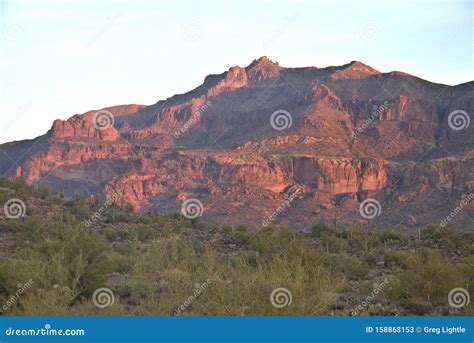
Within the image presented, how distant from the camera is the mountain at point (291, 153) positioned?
102 metres

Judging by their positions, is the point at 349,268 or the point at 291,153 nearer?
the point at 349,268

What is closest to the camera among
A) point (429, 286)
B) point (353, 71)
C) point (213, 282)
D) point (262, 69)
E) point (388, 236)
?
point (213, 282)

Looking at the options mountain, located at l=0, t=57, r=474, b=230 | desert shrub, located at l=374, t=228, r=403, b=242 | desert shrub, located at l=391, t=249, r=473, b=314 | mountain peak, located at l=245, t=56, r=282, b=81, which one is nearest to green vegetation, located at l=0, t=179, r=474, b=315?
desert shrub, located at l=391, t=249, r=473, b=314

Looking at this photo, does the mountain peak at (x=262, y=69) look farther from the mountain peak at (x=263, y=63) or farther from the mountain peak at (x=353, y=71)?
the mountain peak at (x=353, y=71)

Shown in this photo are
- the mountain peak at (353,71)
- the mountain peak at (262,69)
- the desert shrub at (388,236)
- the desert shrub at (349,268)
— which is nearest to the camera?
the desert shrub at (349,268)

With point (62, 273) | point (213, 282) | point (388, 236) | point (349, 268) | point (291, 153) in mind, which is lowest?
point (388, 236)

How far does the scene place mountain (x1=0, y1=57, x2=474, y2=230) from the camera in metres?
102

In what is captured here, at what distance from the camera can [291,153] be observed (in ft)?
404

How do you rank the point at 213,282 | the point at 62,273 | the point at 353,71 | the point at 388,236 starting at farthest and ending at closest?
the point at 353,71, the point at 388,236, the point at 62,273, the point at 213,282

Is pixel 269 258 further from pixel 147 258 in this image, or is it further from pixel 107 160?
pixel 107 160

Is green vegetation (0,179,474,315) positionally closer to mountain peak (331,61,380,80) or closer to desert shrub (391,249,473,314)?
desert shrub (391,249,473,314)

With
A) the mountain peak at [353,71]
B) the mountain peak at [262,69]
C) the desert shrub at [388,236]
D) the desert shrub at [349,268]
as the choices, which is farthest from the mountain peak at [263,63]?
the desert shrub at [349,268]

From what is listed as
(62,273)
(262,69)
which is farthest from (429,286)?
(262,69)

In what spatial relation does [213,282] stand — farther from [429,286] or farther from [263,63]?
[263,63]
